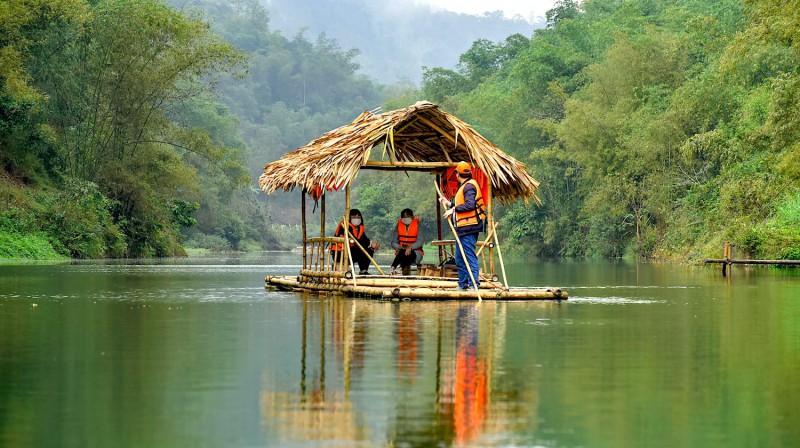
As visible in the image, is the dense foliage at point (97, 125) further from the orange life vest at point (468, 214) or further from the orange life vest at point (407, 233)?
the orange life vest at point (468, 214)

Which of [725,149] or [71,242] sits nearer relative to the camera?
[725,149]

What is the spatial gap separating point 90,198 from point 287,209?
90.6 metres

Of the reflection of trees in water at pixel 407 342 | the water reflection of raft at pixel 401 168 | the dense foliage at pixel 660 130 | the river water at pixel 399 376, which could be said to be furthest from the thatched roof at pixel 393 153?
the dense foliage at pixel 660 130

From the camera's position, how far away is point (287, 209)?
452ft

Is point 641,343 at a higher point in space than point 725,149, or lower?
lower

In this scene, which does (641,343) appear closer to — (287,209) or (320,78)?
(287,209)

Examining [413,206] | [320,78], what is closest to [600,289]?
[413,206]

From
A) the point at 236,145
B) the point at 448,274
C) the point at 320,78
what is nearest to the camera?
the point at 448,274

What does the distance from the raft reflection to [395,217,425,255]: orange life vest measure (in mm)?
9004

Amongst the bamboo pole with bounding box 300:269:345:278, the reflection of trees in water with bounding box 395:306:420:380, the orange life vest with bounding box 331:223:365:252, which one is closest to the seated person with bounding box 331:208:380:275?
the orange life vest with bounding box 331:223:365:252

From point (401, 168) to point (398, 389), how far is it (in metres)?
13.2

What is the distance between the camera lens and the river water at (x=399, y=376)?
6793 mm

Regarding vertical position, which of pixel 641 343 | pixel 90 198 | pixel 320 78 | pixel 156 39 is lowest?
pixel 641 343

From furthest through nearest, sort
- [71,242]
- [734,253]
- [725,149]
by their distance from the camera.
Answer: [71,242] → [725,149] → [734,253]
